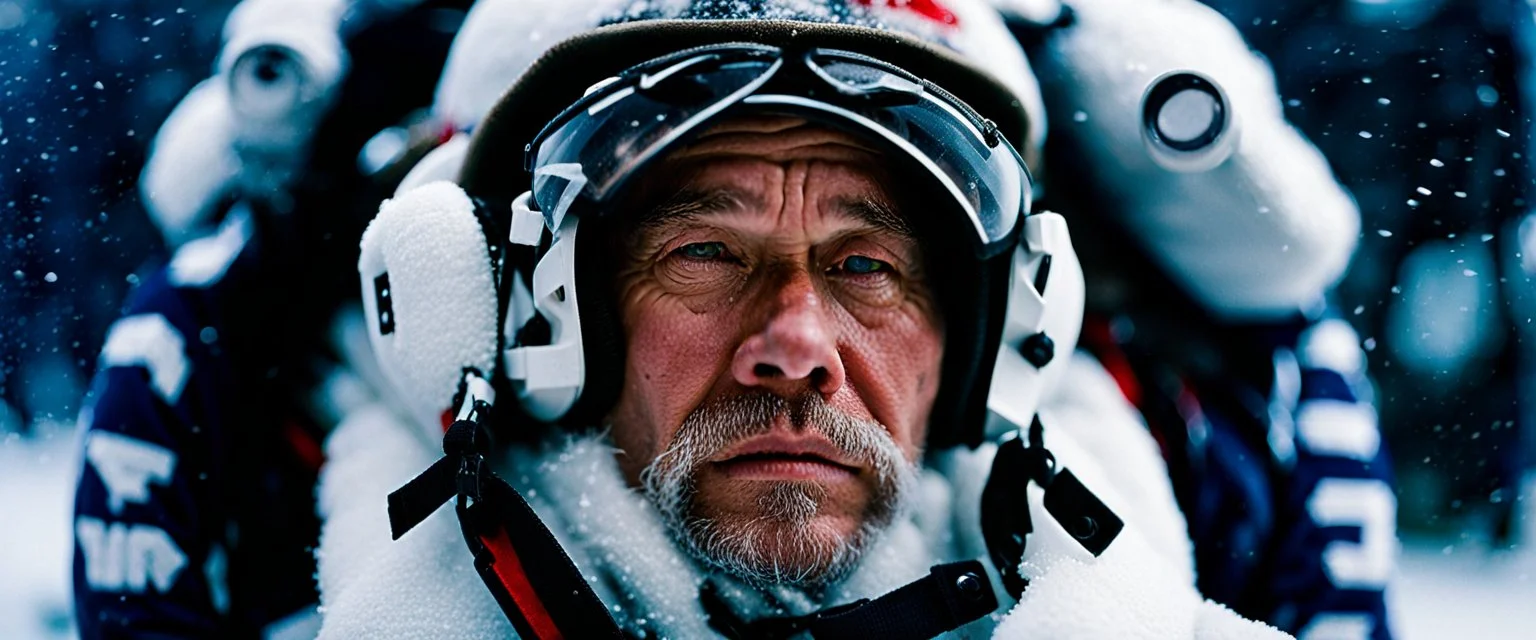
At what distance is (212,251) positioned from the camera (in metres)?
1.77

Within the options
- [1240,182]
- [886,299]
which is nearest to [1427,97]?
[1240,182]

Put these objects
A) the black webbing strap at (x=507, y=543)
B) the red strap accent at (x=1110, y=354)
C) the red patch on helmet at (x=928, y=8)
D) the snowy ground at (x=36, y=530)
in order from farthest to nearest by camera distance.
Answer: the snowy ground at (x=36, y=530), the red strap accent at (x=1110, y=354), the red patch on helmet at (x=928, y=8), the black webbing strap at (x=507, y=543)

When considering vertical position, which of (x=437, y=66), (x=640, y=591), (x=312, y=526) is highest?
(x=437, y=66)

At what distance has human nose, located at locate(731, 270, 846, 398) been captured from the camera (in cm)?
127

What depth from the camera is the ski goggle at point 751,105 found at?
1.25 metres

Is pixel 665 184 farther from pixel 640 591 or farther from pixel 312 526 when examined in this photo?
pixel 312 526

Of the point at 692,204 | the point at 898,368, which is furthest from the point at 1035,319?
the point at 692,204

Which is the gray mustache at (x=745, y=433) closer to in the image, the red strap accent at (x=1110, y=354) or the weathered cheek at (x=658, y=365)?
the weathered cheek at (x=658, y=365)

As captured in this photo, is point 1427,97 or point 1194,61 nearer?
point 1194,61

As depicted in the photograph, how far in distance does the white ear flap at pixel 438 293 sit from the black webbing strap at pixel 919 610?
0.53 meters

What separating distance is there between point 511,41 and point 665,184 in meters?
0.40

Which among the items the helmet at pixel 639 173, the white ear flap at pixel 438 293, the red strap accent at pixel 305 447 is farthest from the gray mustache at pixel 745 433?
the red strap accent at pixel 305 447

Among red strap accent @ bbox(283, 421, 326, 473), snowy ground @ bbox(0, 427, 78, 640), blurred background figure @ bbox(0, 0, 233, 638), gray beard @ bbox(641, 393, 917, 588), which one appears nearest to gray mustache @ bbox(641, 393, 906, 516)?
gray beard @ bbox(641, 393, 917, 588)

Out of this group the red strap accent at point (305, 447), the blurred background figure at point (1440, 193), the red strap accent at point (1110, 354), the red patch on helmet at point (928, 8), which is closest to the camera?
the red patch on helmet at point (928, 8)
